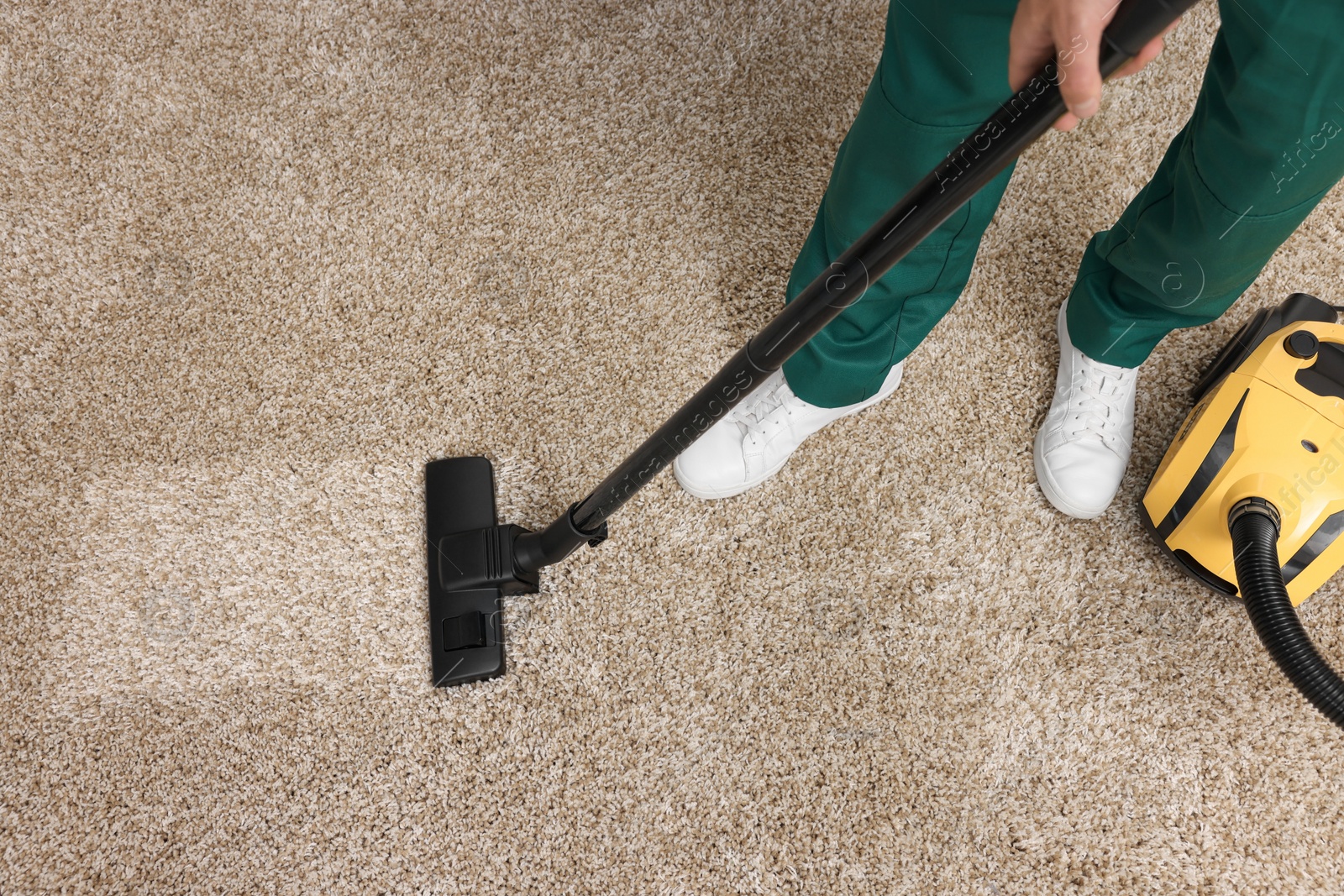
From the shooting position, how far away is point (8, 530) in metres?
0.92

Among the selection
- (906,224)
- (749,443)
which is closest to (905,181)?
(906,224)

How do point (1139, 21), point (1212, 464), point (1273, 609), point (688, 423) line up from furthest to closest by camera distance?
1. point (1212, 464)
2. point (1273, 609)
3. point (688, 423)
4. point (1139, 21)

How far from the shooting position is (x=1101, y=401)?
93 cm

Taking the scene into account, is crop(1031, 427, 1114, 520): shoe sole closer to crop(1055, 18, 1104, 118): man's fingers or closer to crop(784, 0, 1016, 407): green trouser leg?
crop(784, 0, 1016, 407): green trouser leg

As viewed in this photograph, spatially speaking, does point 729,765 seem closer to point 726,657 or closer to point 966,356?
point 726,657

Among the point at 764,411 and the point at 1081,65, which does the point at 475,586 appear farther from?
the point at 1081,65

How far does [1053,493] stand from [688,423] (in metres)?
0.55

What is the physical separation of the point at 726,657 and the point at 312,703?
0.45 m

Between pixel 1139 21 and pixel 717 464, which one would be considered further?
pixel 717 464

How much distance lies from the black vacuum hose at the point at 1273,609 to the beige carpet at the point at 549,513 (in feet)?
0.55

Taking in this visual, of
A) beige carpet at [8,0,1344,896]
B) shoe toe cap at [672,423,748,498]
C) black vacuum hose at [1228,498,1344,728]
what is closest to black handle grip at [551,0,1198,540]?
shoe toe cap at [672,423,748,498]

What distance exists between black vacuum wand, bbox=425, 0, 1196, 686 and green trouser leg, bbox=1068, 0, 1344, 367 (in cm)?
21

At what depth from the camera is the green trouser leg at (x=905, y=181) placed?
573 mm

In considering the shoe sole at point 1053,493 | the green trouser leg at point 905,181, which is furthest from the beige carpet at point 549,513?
the green trouser leg at point 905,181
